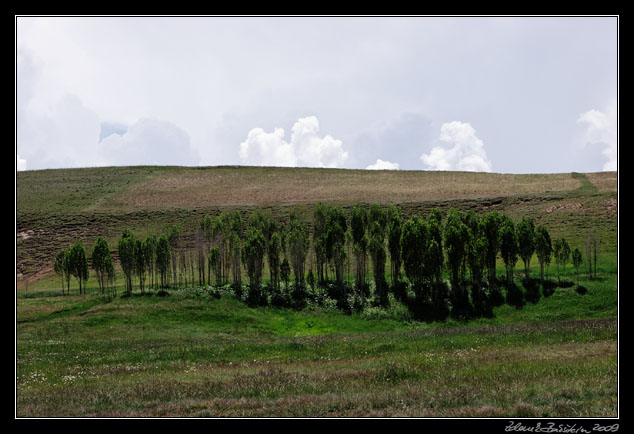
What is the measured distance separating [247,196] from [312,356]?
9366 centimetres

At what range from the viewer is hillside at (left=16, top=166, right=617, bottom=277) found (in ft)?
280

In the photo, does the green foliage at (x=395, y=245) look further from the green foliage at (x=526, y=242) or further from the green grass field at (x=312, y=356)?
the green foliage at (x=526, y=242)

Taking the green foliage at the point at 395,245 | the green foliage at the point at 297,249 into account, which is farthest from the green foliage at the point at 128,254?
the green foliage at the point at 395,245

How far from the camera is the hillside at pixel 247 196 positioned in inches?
3364

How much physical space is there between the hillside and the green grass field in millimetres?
7980

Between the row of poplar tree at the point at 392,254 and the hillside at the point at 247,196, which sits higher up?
the hillside at the point at 247,196

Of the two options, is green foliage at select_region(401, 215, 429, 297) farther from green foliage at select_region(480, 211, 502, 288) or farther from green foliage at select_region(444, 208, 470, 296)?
green foliage at select_region(480, 211, 502, 288)

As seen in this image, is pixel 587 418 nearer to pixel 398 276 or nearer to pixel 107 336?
pixel 107 336

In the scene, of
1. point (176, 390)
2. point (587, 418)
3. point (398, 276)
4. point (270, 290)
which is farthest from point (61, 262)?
point (587, 418)

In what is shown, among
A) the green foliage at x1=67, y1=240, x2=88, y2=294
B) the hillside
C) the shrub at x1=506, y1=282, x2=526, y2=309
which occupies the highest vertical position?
the hillside

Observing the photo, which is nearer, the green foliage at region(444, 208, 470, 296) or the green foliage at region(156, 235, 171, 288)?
the green foliage at region(444, 208, 470, 296)

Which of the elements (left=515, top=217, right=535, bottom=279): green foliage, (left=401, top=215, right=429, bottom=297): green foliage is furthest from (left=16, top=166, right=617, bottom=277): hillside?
(left=401, top=215, right=429, bottom=297): green foliage

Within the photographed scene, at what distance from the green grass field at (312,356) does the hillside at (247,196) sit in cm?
798

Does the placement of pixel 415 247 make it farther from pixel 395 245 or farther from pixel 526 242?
pixel 526 242
